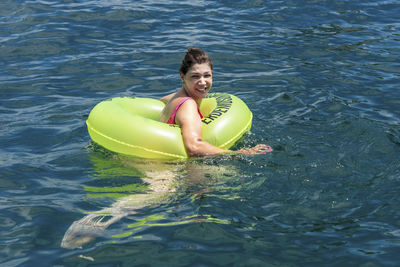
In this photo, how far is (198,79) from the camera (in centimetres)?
570

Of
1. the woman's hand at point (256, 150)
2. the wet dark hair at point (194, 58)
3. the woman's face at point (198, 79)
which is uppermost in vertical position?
the wet dark hair at point (194, 58)

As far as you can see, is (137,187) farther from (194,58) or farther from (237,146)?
(194,58)

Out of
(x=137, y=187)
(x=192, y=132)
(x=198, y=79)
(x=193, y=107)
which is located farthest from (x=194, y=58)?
(x=137, y=187)

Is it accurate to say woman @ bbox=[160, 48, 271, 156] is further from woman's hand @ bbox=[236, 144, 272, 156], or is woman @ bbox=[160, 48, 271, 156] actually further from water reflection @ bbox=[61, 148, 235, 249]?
water reflection @ bbox=[61, 148, 235, 249]

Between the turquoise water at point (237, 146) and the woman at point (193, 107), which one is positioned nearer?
the turquoise water at point (237, 146)

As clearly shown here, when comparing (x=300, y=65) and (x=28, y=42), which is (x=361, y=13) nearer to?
(x=300, y=65)

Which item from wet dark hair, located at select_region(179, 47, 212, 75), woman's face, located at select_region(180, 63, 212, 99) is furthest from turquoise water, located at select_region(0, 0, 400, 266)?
wet dark hair, located at select_region(179, 47, 212, 75)

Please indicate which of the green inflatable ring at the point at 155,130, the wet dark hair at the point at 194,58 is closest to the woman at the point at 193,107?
the wet dark hair at the point at 194,58

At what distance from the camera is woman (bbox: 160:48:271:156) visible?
544 centimetres

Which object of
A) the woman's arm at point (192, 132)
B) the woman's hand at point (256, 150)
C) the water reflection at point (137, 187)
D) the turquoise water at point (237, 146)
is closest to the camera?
the turquoise water at point (237, 146)

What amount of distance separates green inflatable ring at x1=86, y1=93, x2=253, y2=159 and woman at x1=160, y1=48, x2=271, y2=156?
117 mm

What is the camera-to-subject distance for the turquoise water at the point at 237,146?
4.10 meters

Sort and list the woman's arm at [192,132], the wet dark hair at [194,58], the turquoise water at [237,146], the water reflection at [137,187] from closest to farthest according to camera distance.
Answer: the turquoise water at [237,146] < the water reflection at [137,187] < the woman's arm at [192,132] < the wet dark hair at [194,58]

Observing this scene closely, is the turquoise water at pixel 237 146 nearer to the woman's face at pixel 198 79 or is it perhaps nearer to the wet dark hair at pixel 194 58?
the woman's face at pixel 198 79
